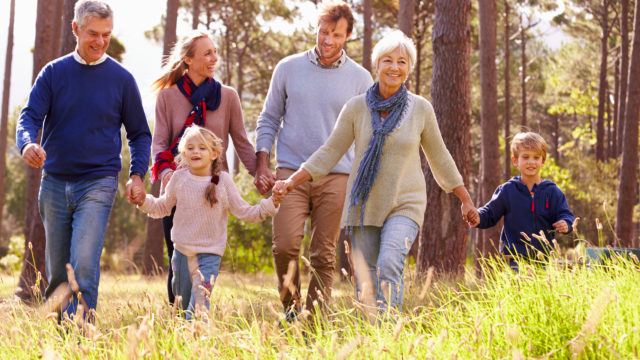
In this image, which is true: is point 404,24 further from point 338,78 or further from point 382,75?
point 382,75

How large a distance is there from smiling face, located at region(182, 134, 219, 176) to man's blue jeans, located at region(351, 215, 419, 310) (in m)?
1.10

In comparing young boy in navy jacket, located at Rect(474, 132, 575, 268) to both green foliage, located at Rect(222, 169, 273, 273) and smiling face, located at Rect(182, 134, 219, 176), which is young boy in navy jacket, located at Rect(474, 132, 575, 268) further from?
green foliage, located at Rect(222, 169, 273, 273)

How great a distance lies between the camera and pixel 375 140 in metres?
5.27

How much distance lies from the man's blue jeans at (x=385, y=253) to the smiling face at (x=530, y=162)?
159 centimetres

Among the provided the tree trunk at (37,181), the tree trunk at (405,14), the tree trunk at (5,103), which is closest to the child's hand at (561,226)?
the tree trunk at (37,181)

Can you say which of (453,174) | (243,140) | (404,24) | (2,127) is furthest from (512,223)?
(2,127)

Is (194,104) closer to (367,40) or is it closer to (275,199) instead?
(275,199)

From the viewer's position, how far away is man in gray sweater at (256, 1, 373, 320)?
6.17 metres

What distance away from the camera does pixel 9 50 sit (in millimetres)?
24000

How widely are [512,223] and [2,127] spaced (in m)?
20.4

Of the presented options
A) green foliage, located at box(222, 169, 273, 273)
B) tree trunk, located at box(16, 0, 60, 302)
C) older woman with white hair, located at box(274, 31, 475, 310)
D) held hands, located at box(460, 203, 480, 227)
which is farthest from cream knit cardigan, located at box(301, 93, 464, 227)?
green foliage, located at box(222, 169, 273, 273)

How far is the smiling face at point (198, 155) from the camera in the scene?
18.2 feet

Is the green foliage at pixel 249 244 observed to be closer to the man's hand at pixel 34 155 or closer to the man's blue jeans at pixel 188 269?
the man's blue jeans at pixel 188 269

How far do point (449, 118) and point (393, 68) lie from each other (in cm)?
492
